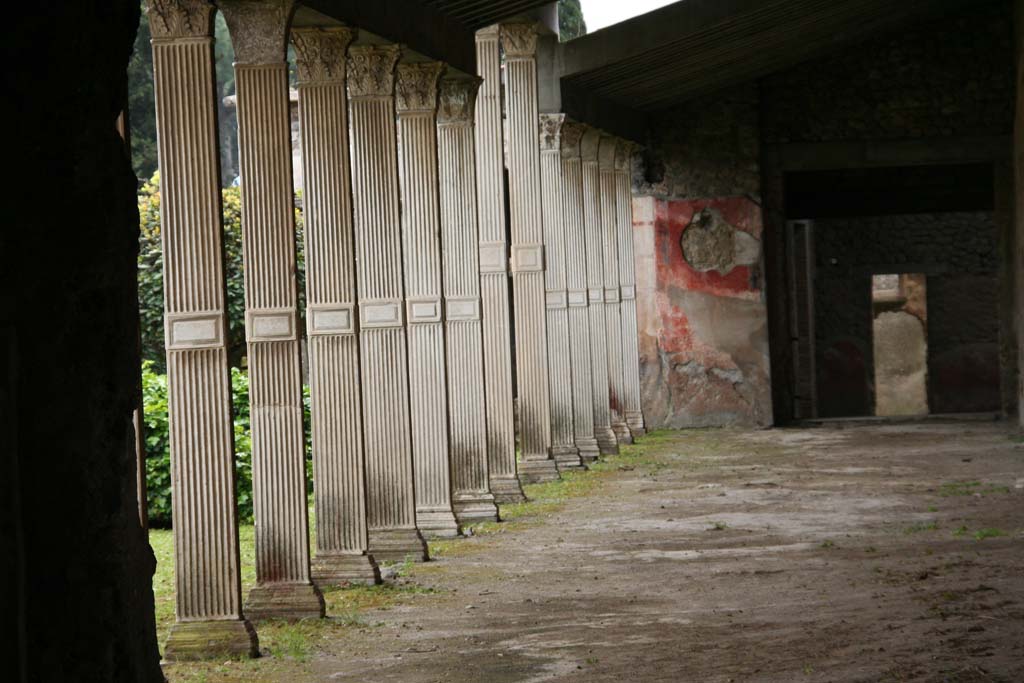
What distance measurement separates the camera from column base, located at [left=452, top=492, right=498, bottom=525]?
530 inches

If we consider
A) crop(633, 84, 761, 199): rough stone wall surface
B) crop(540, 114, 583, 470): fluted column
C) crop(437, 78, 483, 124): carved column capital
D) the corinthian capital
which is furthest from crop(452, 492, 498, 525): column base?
crop(633, 84, 761, 199): rough stone wall surface

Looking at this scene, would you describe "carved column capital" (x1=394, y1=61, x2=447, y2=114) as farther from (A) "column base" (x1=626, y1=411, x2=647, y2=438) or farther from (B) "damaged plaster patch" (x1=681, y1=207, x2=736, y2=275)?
(B) "damaged plaster patch" (x1=681, y1=207, x2=736, y2=275)

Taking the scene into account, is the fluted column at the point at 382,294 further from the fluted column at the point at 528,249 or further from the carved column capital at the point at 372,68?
the fluted column at the point at 528,249

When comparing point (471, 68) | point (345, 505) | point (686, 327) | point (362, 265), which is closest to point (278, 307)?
point (345, 505)

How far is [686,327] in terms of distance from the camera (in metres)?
23.3

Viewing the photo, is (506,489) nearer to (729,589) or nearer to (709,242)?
(729,589)

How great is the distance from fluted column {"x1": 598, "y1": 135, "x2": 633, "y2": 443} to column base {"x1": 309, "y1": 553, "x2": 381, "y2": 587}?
11.3 meters

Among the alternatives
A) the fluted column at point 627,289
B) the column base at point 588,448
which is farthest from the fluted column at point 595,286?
the fluted column at point 627,289

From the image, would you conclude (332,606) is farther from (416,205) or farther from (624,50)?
(624,50)

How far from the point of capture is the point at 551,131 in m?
18.0

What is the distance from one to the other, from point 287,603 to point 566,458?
30.6 ft

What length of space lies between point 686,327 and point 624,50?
21.0 ft

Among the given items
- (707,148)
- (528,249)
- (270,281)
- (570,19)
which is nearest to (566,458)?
(528,249)

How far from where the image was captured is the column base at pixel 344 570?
32.8 feet
